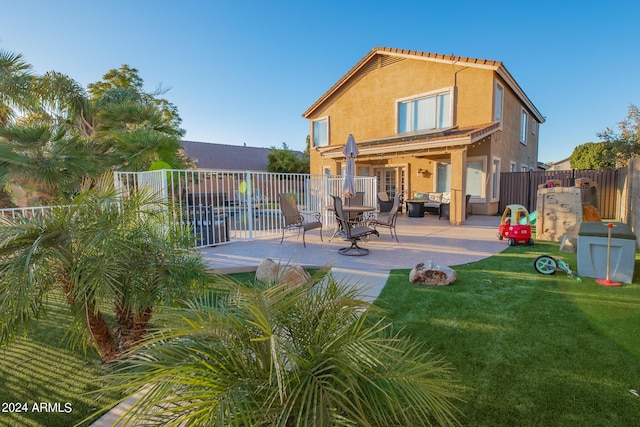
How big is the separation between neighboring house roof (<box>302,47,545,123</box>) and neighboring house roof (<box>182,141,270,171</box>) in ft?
42.8

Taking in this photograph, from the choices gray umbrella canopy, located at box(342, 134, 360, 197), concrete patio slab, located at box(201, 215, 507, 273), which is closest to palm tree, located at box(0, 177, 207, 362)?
concrete patio slab, located at box(201, 215, 507, 273)

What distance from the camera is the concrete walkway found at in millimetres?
5297

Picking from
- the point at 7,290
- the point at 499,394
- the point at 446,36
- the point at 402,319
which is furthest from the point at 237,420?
the point at 446,36

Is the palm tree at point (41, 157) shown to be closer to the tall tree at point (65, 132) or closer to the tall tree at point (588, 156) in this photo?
the tall tree at point (65, 132)

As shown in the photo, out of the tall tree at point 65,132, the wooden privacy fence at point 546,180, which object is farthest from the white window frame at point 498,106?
the tall tree at point 65,132

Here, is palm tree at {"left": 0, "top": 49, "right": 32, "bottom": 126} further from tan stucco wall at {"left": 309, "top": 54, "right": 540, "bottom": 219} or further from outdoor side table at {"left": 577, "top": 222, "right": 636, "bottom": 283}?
outdoor side table at {"left": 577, "top": 222, "right": 636, "bottom": 283}

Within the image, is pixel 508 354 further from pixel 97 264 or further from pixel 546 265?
pixel 97 264

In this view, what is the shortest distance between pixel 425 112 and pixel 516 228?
8.42 meters

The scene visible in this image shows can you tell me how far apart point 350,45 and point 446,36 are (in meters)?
Answer: 4.58

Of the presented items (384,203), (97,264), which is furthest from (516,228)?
(97,264)

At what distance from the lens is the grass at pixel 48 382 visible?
2.24m

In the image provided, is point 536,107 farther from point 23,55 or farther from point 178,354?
point 23,55

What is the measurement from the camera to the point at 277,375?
1.00 metres

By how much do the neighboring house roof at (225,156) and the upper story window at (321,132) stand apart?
496 inches
